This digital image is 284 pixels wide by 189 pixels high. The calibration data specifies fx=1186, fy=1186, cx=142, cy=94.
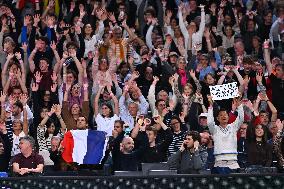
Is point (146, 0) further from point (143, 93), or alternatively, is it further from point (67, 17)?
point (143, 93)

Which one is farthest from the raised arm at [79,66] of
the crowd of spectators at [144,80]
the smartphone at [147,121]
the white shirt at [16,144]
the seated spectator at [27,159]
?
the seated spectator at [27,159]

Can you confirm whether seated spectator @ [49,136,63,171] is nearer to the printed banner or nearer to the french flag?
the french flag

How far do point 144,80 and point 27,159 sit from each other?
15.3ft

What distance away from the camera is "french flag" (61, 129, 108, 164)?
18.6 m

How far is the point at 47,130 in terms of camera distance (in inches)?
800

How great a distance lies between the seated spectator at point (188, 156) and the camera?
17531mm

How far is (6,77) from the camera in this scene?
73.4ft

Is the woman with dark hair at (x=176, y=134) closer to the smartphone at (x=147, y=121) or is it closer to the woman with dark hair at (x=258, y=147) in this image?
the smartphone at (x=147, y=121)

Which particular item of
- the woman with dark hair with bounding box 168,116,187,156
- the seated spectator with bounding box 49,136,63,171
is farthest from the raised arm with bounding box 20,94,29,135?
the woman with dark hair with bounding box 168,116,187,156

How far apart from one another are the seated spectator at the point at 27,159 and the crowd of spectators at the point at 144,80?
0.05ft

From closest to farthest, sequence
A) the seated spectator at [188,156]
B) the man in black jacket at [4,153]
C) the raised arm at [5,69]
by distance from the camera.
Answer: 1. the seated spectator at [188,156]
2. the man in black jacket at [4,153]
3. the raised arm at [5,69]

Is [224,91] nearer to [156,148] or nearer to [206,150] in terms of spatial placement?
[206,150]

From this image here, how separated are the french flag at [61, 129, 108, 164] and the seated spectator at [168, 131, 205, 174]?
1414mm

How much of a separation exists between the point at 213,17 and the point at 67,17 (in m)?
3.07
